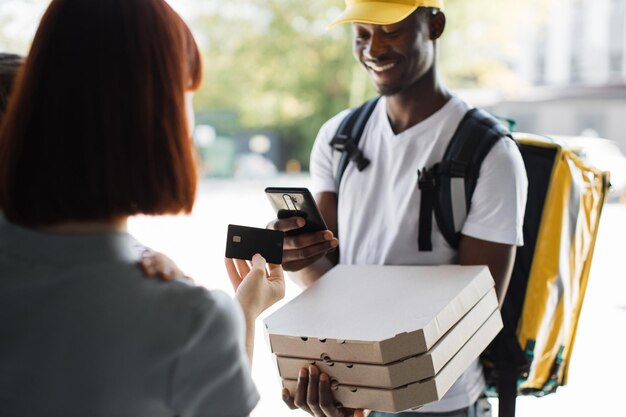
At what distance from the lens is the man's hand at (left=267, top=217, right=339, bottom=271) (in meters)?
1.58

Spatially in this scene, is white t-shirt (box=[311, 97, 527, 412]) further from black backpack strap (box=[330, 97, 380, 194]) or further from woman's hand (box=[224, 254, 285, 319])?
woman's hand (box=[224, 254, 285, 319])

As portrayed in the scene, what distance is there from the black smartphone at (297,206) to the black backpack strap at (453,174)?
25 centimetres

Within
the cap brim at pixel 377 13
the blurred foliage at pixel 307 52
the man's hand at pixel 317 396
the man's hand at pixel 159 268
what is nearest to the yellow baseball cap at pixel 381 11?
the cap brim at pixel 377 13

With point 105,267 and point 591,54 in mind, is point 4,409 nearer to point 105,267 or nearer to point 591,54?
point 105,267

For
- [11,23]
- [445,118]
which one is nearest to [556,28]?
[11,23]

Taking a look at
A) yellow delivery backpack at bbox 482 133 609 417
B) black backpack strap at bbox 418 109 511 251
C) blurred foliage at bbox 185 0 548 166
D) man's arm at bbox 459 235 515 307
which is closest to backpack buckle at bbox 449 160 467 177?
black backpack strap at bbox 418 109 511 251

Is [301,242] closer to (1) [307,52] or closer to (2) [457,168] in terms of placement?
(2) [457,168]

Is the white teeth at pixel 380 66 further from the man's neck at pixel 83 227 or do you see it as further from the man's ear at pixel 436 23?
the man's neck at pixel 83 227

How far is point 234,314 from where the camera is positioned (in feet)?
2.87

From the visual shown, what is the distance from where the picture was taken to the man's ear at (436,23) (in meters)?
1.77

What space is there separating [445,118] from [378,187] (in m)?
0.24

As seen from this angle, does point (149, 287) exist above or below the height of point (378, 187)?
above

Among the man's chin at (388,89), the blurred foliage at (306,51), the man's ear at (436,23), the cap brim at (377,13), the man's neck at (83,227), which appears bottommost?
the blurred foliage at (306,51)

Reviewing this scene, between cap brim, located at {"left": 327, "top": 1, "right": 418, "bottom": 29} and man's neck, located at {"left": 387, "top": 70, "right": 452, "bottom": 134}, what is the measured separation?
0.18 m
